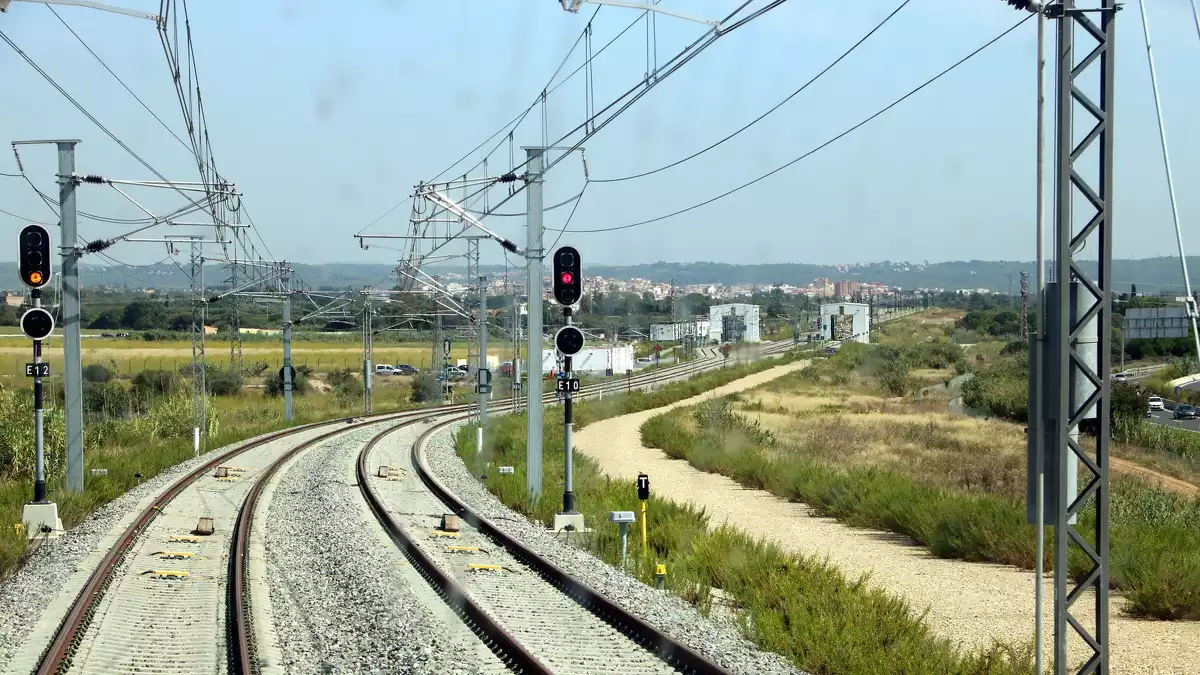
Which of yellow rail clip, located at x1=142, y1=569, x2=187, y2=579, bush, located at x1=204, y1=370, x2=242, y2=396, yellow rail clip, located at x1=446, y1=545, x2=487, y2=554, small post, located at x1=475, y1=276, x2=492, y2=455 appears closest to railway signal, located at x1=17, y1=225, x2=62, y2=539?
yellow rail clip, located at x1=142, y1=569, x2=187, y2=579

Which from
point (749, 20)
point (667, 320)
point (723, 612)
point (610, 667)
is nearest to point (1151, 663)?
point (723, 612)

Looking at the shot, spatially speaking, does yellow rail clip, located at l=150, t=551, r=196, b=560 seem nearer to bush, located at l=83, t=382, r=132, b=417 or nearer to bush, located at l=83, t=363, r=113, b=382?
bush, located at l=83, t=382, r=132, b=417

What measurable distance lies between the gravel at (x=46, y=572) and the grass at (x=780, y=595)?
22.3ft

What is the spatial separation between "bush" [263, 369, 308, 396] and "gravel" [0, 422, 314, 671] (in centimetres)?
4887

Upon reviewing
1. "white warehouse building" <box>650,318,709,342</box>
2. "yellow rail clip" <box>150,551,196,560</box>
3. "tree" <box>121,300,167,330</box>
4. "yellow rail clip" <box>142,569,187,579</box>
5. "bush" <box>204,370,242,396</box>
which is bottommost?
"bush" <box>204,370,242,396</box>

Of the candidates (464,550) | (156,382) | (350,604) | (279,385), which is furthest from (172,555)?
(279,385)

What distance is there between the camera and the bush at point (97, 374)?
6512 cm

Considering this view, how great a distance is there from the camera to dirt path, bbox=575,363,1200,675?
11836 millimetres

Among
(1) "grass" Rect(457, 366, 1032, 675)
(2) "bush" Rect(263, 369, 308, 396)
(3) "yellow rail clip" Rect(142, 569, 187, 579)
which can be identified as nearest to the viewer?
(1) "grass" Rect(457, 366, 1032, 675)

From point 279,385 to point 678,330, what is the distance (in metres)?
41.3

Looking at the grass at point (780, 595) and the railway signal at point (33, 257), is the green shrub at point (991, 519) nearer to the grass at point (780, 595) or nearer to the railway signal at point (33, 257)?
the grass at point (780, 595)

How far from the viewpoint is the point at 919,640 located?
34.1ft

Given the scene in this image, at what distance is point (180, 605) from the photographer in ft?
39.8

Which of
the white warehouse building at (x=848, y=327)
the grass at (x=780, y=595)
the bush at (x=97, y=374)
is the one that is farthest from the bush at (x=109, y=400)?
the white warehouse building at (x=848, y=327)
